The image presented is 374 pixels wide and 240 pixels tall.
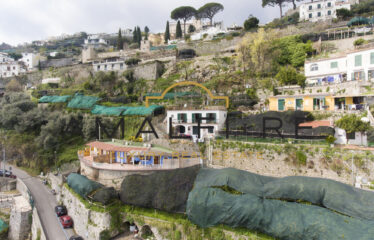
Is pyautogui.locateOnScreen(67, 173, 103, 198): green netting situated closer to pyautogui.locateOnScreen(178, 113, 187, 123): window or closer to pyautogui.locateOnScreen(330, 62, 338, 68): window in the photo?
pyautogui.locateOnScreen(178, 113, 187, 123): window

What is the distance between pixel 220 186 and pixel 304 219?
4324 millimetres

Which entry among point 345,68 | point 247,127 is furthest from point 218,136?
point 345,68

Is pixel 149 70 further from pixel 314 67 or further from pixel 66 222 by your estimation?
pixel 66 222

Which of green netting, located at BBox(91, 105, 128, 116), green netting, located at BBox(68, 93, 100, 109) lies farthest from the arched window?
green netting, located at BBox(68, 93, 100, 109)

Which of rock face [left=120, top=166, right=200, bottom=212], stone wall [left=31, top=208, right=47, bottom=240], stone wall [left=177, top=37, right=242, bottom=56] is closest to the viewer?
rock face [left=120, top=166, right=200, bottom=212]

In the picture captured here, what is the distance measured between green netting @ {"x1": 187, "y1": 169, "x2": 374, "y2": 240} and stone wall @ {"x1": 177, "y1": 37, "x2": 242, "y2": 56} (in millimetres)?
35017

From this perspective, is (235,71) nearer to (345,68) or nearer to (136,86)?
(345,68)

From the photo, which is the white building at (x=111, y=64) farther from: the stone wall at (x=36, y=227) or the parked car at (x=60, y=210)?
the stone wall at (x=36, y=227)

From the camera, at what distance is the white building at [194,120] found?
70.4ft

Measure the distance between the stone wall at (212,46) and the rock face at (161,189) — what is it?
34.1 m

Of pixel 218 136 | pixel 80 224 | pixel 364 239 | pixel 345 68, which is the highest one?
pixel 345 68

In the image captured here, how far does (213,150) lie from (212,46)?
31861 mm

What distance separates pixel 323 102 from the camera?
20188 millimetres

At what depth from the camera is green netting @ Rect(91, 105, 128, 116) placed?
95.3 ft
